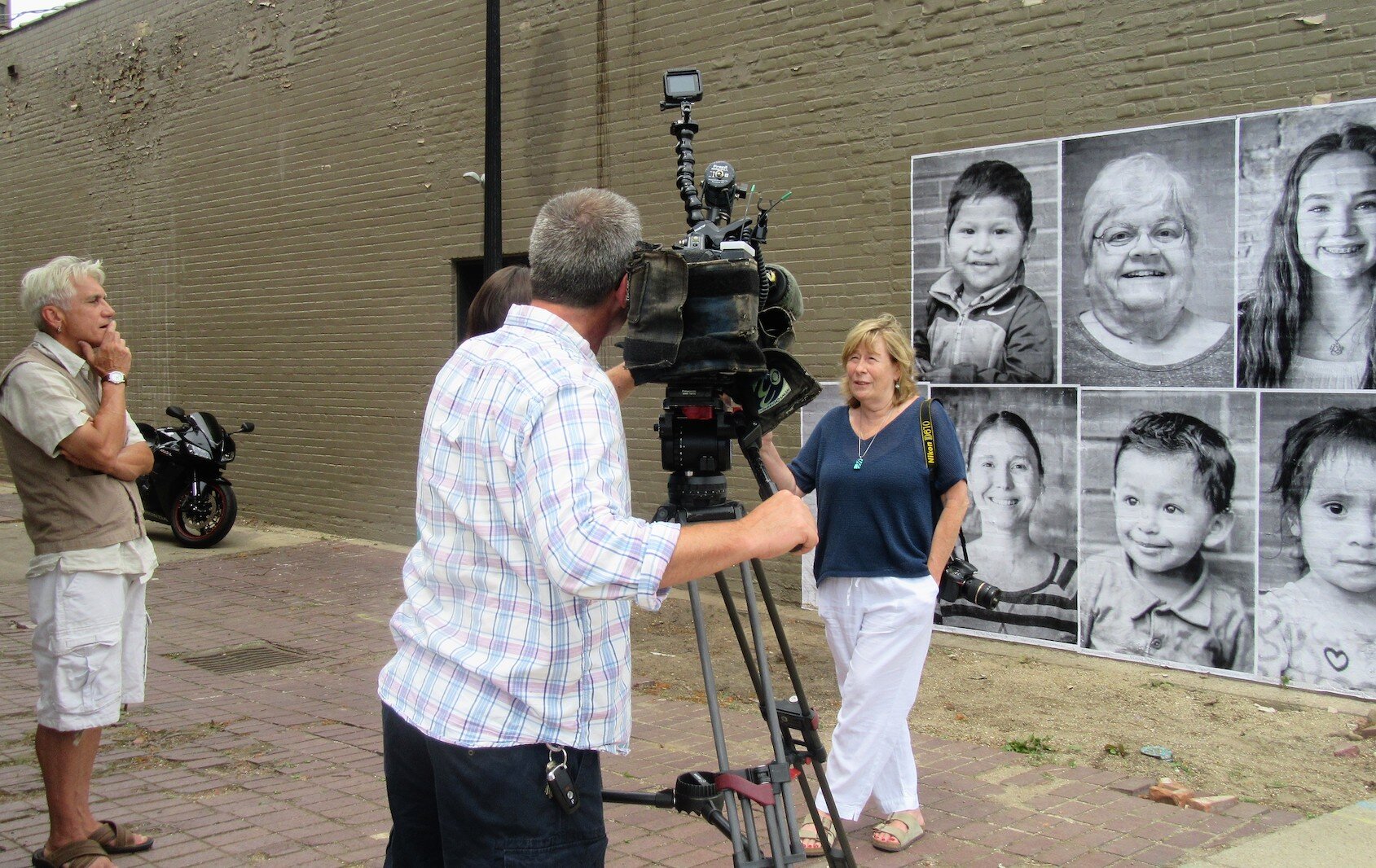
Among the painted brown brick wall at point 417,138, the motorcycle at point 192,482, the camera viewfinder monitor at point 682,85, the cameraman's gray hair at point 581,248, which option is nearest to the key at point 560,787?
the cameraman's gray hair at point 581,248

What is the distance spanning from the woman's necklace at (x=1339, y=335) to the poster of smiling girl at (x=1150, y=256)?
18.4 inches

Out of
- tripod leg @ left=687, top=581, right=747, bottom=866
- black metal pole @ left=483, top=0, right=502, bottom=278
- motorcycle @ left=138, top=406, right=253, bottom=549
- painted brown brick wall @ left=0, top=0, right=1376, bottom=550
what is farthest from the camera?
motorcycle @ left=138, top=406, right=253, bottom=549

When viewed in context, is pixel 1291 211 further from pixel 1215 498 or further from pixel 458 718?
pixel 458 718

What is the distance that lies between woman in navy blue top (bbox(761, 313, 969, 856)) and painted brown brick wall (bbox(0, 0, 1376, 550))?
3.40 meters

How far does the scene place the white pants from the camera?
440 cm

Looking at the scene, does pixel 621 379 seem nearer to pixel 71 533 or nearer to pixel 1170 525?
pixel 71 533

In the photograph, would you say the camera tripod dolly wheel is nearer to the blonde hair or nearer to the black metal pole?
the blonde hair

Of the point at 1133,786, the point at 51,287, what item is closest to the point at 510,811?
the point at 51,287

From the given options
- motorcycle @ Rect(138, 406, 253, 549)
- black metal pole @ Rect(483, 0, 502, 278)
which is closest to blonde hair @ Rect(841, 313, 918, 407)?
A: black metal pole @ Rect(483, 0, 502, 278)

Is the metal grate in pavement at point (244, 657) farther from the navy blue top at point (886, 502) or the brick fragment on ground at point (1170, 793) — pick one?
the brick fragment on ground at point (1170, 793)

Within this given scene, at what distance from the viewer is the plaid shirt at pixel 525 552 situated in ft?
7.30

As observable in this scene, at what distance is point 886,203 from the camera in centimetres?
810

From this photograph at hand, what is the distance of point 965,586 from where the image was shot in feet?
14.8

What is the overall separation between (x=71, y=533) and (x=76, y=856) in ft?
3.67
